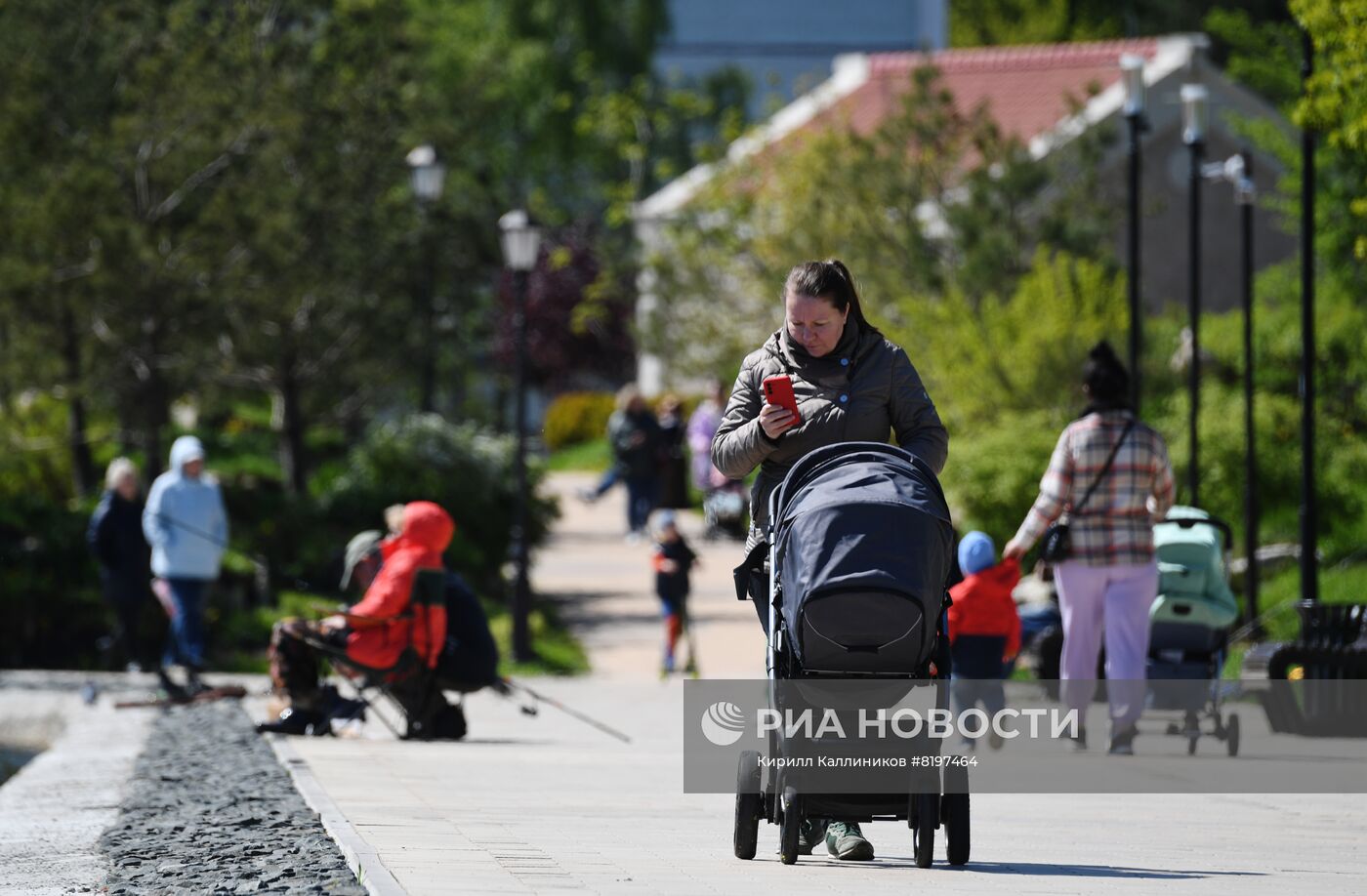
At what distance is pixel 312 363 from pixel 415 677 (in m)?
13.6

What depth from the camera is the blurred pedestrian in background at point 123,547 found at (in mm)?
15164

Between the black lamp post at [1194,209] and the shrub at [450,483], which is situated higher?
the black lamp post at [1194,209]

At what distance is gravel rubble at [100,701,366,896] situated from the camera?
619 cm

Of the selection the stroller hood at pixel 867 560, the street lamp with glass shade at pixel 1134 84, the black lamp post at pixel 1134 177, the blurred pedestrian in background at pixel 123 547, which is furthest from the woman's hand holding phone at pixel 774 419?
the street lamp with glass shade at pixel 1134 84

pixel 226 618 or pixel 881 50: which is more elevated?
pixel 881 50

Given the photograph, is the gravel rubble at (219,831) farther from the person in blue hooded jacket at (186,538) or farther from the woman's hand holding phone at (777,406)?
the person in blue hooded jacket at (186,538)

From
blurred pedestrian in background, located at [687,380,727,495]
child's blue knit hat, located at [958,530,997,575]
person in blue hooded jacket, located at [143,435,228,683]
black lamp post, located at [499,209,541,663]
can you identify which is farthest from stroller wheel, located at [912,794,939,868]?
blurred pedestrian in background, located at [687,380,727,495]

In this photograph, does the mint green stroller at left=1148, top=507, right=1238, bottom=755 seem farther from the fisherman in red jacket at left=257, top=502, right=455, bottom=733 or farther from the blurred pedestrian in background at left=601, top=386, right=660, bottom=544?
the blurred pedestrian in background at left=601, top=386, right=660, bottom=544

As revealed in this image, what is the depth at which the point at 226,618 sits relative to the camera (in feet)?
60.5

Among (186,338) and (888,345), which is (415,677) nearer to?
(888,345)

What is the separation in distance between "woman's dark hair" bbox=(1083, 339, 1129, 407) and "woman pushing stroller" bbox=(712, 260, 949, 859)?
3.76 m

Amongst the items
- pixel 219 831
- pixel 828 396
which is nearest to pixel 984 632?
pixel 219 831

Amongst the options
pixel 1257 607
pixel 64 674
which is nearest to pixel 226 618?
pixel 64 674

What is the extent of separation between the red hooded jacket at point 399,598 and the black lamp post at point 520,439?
6.65m
